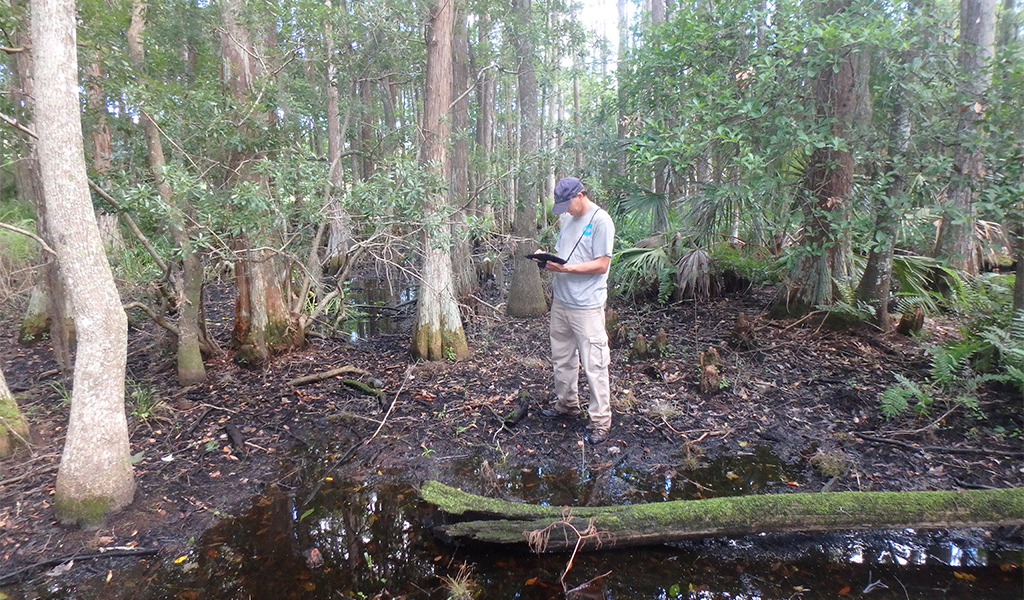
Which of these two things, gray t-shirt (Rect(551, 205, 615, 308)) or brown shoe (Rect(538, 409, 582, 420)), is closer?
gray t-shirt (Rect(551, 205, 615, 308))

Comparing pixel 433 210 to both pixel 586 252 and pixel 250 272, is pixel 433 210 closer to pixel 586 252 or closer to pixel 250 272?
pixel 586 252

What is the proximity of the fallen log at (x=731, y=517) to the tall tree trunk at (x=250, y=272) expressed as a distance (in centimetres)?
376

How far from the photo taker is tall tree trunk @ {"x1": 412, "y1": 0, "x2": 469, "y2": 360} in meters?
6.33

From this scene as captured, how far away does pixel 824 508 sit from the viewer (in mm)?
3068

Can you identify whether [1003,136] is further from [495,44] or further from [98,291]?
[495,44]

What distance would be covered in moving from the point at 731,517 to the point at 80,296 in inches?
168

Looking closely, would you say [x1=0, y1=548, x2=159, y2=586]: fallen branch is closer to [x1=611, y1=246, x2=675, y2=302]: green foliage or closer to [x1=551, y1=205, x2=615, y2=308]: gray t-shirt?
[x1=551, y1=205, x2=615, y2=308]: gray t-shirt

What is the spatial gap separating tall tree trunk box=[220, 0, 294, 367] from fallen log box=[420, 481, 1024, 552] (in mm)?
3755

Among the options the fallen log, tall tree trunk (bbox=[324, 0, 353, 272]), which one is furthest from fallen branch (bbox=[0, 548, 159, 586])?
tall tree trunk (bbox=[324, 0, 353, 272])

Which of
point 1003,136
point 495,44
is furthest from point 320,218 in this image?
point 495,44

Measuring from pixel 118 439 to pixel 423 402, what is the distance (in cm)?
266

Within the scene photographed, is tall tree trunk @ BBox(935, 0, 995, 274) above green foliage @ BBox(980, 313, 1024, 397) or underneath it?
above

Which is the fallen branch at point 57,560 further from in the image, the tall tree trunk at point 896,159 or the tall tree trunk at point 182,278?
the tall tree trunk at point 896,159

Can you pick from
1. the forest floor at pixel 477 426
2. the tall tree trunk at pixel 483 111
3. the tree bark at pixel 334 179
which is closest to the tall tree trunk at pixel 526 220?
the tall tree trunk at pixel 483 111
